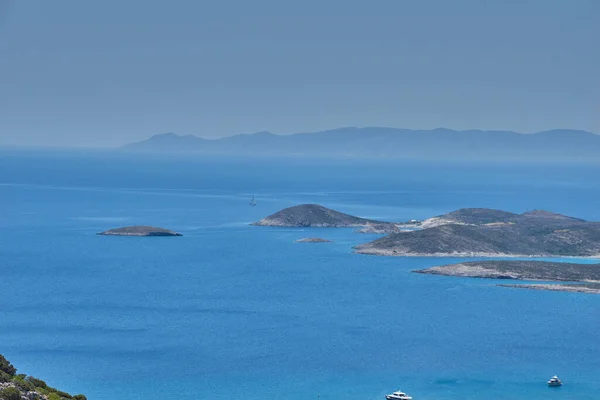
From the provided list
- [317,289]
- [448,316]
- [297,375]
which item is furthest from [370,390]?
[317,289]

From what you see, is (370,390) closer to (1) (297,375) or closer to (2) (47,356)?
(1) (297,375)

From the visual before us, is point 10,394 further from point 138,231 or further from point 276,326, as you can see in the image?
point 138,231

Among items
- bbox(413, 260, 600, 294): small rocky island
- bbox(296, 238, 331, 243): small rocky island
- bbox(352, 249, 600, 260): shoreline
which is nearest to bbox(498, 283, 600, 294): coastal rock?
bbox(413, 260, 600, 294): small rocky island

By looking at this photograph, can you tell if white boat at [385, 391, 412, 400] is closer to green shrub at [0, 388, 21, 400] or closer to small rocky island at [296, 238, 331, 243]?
green shrub at [0, 388, 21, 400]

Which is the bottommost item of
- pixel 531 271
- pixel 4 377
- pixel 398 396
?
pixel 398 396

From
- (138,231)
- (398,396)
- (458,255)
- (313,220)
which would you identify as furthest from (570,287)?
(138,231)

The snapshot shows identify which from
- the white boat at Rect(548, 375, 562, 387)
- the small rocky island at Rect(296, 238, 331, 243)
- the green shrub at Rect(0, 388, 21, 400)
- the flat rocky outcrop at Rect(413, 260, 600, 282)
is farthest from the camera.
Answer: the small rocky island at Rect(296, 238, 331, 243)

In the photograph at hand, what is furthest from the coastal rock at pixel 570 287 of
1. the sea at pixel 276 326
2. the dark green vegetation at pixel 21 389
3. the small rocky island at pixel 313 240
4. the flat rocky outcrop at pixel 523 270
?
the dark green vegetation at pixel 21 389
